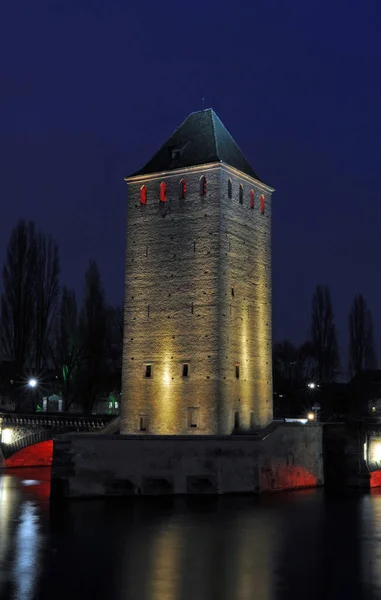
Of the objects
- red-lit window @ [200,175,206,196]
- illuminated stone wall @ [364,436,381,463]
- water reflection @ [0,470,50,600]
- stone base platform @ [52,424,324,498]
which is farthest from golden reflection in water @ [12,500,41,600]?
red-lit window @ [200,175,206,196]

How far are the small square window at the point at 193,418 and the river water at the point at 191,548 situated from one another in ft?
18.8

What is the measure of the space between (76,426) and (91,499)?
39.3 ft

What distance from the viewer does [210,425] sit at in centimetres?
3431

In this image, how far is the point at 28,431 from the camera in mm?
42312

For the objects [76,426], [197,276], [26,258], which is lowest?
[76,426]

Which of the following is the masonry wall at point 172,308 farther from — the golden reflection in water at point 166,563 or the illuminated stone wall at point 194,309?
the golden reflection in water at point 166,563

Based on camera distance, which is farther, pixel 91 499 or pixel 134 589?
pixel 91 499

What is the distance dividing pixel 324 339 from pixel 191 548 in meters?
37.9

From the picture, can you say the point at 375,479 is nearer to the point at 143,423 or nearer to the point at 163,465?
the point at 143,423

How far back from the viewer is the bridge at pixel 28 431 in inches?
1606

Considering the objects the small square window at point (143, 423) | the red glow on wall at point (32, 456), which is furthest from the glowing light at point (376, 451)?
the red glow on wall at point (32, 456)

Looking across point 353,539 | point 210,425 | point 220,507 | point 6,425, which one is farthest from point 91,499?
point 6,425

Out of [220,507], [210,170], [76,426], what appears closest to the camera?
[220,507]

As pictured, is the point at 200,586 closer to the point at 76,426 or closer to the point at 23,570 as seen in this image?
the point at 23,570
